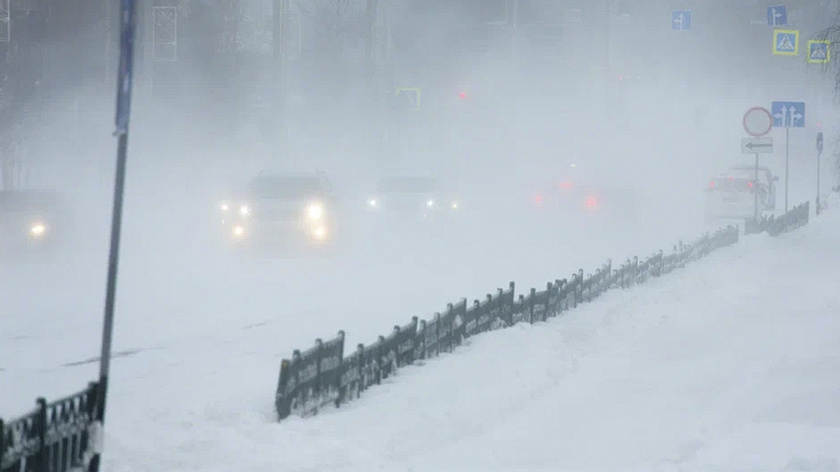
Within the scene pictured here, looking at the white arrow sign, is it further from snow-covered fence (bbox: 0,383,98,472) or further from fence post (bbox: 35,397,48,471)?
fence post (bbox: 35,397,48,471)

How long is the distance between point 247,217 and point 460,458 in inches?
672

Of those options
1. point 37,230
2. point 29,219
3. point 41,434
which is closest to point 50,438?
point 41,434

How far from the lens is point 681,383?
1293cm

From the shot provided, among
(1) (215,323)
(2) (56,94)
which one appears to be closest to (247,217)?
(1) (215,323)

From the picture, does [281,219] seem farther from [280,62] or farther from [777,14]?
[777,14]

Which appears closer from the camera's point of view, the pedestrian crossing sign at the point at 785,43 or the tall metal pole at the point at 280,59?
the tall metal pole at the point at 280,59

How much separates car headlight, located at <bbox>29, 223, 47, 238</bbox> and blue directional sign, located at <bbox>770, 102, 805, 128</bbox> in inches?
760

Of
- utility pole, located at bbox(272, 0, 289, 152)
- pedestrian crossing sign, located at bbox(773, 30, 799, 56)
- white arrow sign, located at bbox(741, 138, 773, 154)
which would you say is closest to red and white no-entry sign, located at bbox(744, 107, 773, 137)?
white arrow sign, located at bbox(741, 138, 773, 154)

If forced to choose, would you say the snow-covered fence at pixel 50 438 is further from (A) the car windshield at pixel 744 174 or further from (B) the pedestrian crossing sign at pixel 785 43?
(A) the car windshield at pixel 744 174

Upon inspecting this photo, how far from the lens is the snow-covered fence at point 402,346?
10344 mm

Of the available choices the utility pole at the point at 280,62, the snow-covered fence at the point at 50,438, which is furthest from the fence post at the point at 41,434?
the utility pole at the point at 280,62

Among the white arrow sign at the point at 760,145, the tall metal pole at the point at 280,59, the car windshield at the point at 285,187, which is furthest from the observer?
the tall metal pole at the point at 280,59

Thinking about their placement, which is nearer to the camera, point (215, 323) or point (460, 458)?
point (460, 458)

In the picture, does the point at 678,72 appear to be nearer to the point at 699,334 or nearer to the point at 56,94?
the point at 56,94
